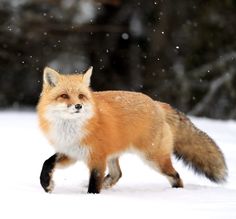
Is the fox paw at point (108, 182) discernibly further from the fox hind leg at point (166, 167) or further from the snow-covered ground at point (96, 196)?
the fox hind leg at point (166, 167)

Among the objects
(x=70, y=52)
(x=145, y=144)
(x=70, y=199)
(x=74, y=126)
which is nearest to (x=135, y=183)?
(x=145, y=144)

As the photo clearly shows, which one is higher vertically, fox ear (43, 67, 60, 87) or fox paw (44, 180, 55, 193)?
fox ear (43, 67, 60, 87)

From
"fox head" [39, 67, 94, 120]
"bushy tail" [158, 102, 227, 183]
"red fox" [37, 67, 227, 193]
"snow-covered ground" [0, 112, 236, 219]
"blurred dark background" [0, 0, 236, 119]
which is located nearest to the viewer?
"snow-covered ground" [0, 112, 236, 219]

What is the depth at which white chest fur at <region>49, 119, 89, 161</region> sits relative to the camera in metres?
5.86

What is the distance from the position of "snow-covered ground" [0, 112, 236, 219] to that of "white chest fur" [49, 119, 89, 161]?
0.41m

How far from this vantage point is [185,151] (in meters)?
6.72

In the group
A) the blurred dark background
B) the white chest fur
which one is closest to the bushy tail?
the white chest fur

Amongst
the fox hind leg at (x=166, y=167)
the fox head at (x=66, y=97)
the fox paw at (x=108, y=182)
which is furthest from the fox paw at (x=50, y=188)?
the fox hind leg at (x=166, y=167)

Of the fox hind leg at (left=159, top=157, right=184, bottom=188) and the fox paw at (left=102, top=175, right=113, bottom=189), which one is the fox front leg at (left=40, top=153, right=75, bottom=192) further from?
the fox hind leg at (left=159, top=157, right=184, bottom=188)

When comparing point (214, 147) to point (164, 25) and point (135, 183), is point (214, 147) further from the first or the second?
point (164, 25)

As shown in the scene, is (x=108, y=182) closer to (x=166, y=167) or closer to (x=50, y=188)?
(x=166, y=167)

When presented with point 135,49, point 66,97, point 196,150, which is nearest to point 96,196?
point 66,97

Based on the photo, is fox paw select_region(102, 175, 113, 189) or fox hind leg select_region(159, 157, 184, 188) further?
fox paw select_region(102, 175, 113, 189)

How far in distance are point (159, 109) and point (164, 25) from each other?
9.47 metres
